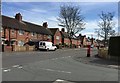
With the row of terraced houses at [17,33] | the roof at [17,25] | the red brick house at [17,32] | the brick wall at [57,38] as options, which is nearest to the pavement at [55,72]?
the row of terraced houses at [17,33]

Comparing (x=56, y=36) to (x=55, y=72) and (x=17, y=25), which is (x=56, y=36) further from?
(x=55, y=72)

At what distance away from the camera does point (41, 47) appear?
5738 centimetres

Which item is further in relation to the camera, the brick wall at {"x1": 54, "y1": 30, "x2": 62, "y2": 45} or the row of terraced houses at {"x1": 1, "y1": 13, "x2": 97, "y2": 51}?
the brick wall at {"x1": 54, "y1": 30, "x2": 62, "y2": 45}

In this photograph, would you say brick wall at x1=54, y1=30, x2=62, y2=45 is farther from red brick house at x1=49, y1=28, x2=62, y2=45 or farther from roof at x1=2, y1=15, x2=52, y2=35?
roof at x1=2, y1=15, x2=52, y2=35

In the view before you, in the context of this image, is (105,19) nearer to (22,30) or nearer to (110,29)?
(110,29)

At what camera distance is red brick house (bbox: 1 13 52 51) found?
5547 cm

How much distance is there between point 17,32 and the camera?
201ft

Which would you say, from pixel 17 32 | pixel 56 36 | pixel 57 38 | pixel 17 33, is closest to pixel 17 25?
pixel 17 32

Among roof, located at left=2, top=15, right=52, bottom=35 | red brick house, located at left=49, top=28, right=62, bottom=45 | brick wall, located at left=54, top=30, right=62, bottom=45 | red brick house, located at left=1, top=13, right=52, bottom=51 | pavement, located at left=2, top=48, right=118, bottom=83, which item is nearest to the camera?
pavement, located at left=2, top=48, right=118, bottom=83

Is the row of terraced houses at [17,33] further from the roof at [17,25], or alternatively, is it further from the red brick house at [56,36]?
the red brick house at [56,36]

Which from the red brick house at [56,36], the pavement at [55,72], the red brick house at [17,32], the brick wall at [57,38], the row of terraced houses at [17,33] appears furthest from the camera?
the brick wall at [57,38]

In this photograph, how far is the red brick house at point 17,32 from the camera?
55469mm

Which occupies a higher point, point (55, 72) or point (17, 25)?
point (17, 25)

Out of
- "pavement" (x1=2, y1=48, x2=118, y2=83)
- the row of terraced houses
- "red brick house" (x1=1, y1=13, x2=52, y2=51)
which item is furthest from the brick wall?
"pavement" (x1=2, y1=48, x2=118, y2=83)
